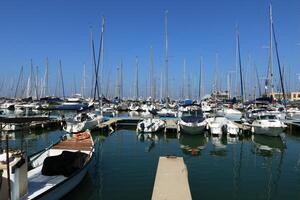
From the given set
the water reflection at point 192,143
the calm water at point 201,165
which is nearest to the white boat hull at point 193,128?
the water reflection at point 192,143

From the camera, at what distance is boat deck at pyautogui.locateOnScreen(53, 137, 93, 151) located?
17953mm

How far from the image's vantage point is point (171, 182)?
11266 mm

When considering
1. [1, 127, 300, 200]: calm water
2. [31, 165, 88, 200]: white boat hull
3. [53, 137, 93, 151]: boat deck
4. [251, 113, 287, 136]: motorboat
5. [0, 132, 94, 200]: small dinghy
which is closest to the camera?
[0, 132, 94, 200]: small dinghy

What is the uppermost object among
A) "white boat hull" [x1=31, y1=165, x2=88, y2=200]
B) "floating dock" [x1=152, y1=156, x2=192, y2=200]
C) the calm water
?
"floating dock" [x1=152, y1=156, x2=192, y2=200]

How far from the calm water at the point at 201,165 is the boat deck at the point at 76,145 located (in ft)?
4.28

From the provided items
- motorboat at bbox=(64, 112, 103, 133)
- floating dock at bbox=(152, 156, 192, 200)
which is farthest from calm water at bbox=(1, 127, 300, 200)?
motorboat at bbox=(64, 112, 103, 133)

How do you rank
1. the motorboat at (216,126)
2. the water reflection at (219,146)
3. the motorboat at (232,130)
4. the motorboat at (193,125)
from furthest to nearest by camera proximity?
the motorboat at (193,125), the motorboat at (216,126), the motorboat at (232,130), the water reflection at (219,146)

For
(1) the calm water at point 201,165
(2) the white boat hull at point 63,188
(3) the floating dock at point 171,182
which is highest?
(3) the floating dock at point 171,182

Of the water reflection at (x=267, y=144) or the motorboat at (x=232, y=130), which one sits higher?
the motorboat at (x=232, y=130)

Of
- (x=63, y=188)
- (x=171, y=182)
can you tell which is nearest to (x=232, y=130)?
(x=171, y=182)

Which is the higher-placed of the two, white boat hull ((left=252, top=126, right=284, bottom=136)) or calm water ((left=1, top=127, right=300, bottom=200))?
white boat hull ((left=252, top=126, right=284, bottom=136))

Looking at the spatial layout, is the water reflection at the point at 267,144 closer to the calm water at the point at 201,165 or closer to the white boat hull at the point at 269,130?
the calm water at the point at 201,165

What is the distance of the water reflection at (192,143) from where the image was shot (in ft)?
80.2

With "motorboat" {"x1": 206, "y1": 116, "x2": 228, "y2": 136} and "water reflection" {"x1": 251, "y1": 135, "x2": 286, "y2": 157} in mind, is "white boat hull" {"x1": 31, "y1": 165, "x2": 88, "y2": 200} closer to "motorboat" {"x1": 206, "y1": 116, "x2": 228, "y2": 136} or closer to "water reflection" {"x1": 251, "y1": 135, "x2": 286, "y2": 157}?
"water reflection" {"x1": 251, "y1": 135, "x2": 286, "y2": 157}
